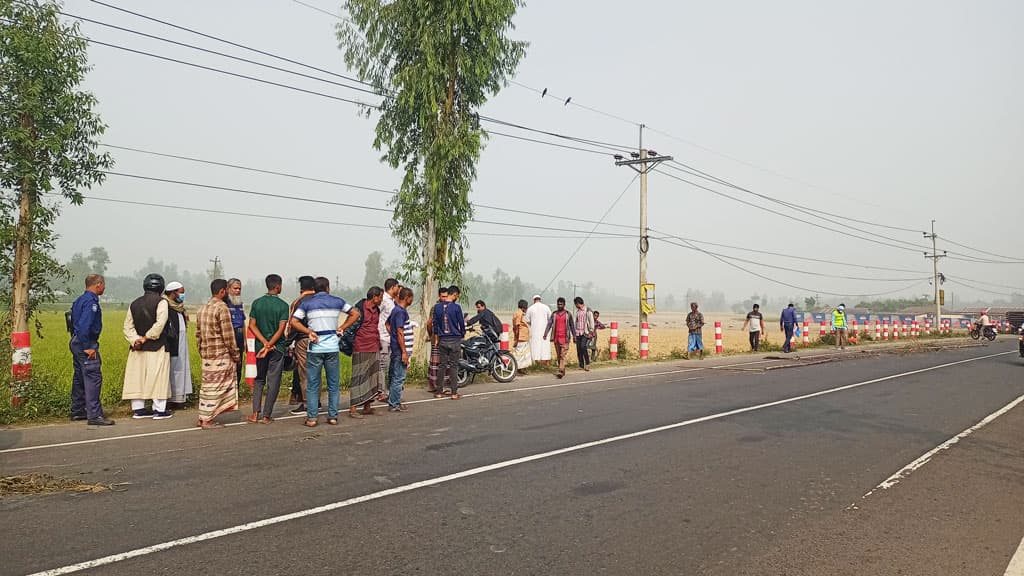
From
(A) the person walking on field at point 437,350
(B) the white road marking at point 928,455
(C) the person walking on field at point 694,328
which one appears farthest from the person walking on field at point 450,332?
(C) the person walking on field at point 694,328

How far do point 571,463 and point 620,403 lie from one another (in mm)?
4617

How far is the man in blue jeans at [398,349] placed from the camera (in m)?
9.96

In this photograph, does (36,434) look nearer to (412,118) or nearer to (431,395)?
(431,395)

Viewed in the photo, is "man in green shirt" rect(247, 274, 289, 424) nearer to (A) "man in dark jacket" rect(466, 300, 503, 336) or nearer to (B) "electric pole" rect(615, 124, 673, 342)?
(A) "man in dark jacket" rect(466, 300, 503, 336)

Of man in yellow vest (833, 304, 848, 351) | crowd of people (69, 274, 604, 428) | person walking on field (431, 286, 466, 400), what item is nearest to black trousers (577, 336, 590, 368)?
person walking on field (431, 286, 466, 400)

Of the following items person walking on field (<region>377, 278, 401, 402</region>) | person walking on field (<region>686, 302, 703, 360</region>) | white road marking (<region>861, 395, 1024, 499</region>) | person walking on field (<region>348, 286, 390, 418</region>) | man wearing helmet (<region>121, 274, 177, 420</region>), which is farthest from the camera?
person walking on field (<region>686, 302, 703, 360</region>)

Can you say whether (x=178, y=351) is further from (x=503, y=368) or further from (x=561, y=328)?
(x=561, y=328)

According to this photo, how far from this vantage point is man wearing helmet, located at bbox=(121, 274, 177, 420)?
30.4 ft

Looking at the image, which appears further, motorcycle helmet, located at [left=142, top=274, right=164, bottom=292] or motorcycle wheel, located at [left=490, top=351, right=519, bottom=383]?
motorcycle wheel, located at [left=490, top=351, right=519, bottom=383]

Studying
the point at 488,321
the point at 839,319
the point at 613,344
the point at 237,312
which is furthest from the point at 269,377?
the point at 839,319

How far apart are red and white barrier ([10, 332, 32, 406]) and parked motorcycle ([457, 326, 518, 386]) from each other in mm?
7440

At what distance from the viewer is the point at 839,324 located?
94.3 ft

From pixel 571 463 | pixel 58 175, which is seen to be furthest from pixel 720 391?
pixel 58 175

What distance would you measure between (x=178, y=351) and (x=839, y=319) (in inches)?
1078
